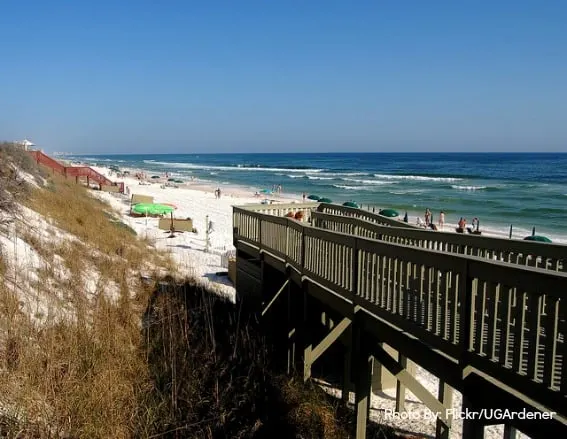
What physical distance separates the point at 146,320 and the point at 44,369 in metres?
3.18

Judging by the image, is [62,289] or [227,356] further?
[62,289]

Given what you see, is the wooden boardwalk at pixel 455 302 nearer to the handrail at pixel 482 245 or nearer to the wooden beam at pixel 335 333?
the handrail at pixel 482 245

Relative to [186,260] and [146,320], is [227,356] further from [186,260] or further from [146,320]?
[186,260]

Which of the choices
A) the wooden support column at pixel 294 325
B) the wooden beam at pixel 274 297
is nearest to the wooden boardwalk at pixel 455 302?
the wooden support column at pixel 294 325

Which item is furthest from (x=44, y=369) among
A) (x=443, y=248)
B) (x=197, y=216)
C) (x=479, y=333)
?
(x=197, y=216)

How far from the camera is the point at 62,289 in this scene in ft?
26.9

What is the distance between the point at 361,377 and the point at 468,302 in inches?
92.5

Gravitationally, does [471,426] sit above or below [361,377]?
above

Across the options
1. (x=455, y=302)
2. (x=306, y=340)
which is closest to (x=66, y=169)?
(x=306, y=340)

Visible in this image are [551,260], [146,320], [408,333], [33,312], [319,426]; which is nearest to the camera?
[408,333]

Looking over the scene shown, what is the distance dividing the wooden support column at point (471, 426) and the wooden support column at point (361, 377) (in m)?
1.84

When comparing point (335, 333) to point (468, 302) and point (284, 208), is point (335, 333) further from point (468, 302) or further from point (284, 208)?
point (284, 208)

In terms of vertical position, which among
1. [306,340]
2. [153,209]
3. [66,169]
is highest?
[66,169]

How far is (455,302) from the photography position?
13.6 feet
